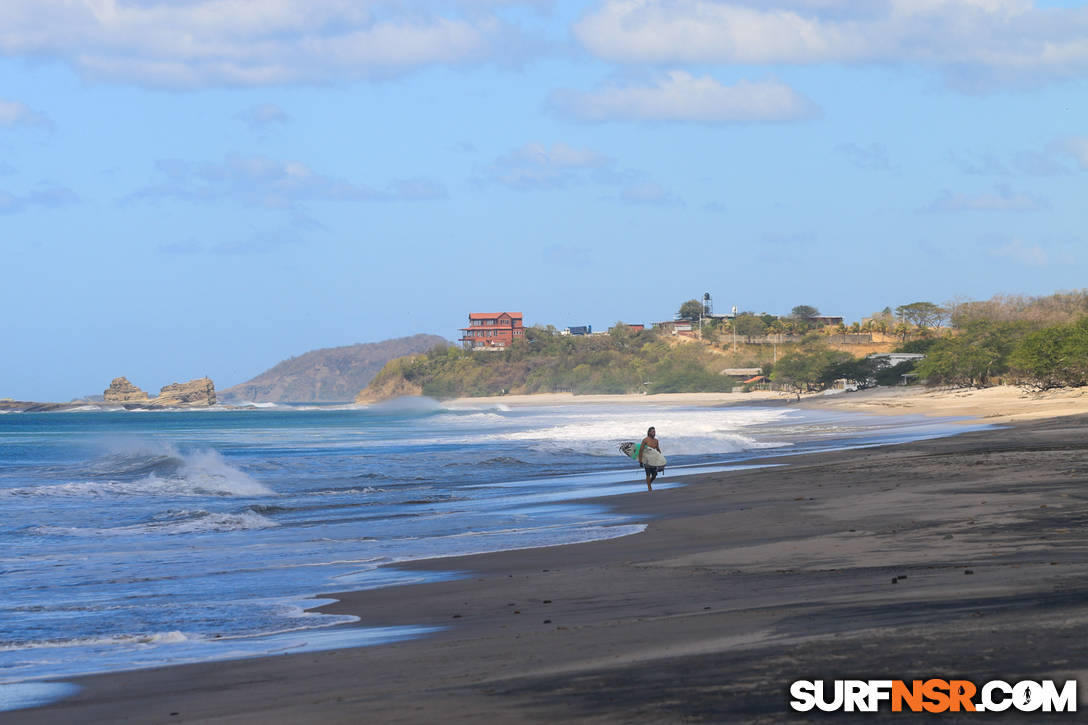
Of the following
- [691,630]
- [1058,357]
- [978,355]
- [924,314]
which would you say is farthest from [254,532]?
[924,314]

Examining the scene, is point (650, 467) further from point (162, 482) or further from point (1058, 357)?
point (1058, 357)

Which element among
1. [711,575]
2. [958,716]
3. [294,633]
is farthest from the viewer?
[711,575]

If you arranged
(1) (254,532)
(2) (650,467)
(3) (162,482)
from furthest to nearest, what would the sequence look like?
1. (3) (162,482)
2. (2) (650,467)
3. (1) (254,532)

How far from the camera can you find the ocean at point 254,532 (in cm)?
858

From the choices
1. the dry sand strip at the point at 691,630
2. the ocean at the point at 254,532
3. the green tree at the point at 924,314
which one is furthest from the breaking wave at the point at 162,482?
the green tree at the point at 924,314

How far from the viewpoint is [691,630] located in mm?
6723

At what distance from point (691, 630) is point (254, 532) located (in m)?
12.0

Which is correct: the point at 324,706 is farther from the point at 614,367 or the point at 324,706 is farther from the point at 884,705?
the point at 614,367

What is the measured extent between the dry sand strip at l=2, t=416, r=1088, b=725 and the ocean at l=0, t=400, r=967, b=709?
88 centimetres

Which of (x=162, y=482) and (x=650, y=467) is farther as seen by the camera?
(x=162, y=482)

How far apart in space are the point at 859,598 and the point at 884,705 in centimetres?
300

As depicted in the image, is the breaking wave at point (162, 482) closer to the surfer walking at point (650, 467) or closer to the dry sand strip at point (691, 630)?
the surfer walking at point (650, 467)

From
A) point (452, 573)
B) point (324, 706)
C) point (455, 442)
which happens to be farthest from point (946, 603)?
point (455, 442)

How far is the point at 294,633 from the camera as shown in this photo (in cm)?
843
